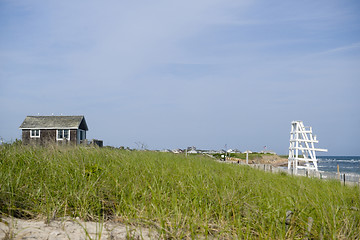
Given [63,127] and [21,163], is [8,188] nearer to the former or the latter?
[21,163]

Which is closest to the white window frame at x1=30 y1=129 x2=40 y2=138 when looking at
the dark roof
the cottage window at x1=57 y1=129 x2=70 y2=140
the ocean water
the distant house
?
the distant house

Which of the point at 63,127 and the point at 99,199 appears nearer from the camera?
the point at 99,199

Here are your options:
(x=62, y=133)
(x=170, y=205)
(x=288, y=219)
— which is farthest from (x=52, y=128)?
(x=288, y=219)

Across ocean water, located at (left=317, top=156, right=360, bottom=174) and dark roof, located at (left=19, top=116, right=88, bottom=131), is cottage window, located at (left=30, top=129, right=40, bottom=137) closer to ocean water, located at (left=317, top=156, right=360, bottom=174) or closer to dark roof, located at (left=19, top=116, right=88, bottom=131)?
dark roof, located at (left=19, top=116, right=88, bottom=131)

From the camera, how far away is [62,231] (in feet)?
10.5

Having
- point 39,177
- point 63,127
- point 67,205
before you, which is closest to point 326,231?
point 67,205

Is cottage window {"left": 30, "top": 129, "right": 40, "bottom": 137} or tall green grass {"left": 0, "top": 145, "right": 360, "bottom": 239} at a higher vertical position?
cottage window {"left": 30, "top": 129, "right": 40, "bottom": 137}

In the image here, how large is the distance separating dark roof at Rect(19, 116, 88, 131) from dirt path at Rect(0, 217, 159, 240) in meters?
28.1

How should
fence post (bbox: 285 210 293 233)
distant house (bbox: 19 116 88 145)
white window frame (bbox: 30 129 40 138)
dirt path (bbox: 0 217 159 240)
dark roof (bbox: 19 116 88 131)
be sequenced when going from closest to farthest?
1. dirt path (bbox: 0 217 159 240)
2. fence post (bbox: 285 210 293 233)
3. distant house (bbox: 19 116 88 145)
4. dark roof (bbox: 19 116 88 131)
5. white window frame (bbox: 30 129 40 138)

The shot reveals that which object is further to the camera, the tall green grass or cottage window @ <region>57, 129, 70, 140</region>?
cottage window @ <region>57, 129, 70, 140</region>

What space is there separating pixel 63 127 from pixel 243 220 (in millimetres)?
29018

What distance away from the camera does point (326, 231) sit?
3.45 meters

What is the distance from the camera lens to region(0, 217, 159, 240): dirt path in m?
3.03

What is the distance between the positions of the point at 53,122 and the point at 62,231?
2985 centimetres
